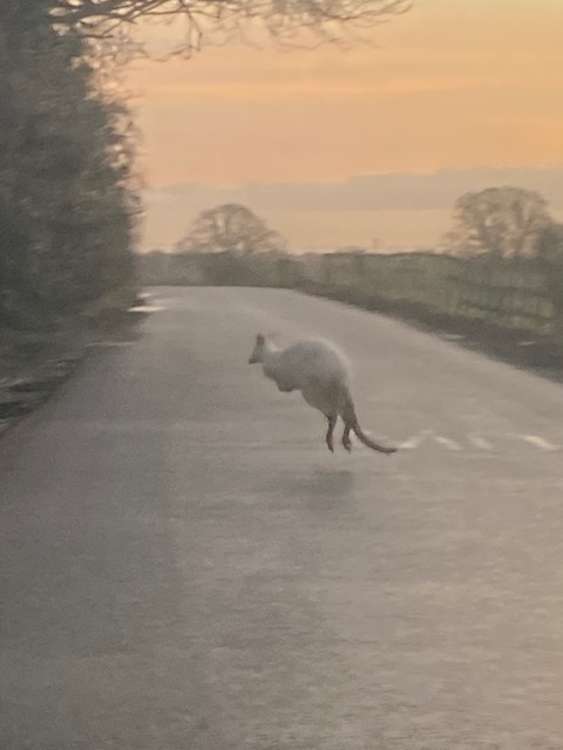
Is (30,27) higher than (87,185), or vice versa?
(30,27)

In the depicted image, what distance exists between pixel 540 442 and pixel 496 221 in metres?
25.3

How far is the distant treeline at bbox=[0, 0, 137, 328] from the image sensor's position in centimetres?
2659

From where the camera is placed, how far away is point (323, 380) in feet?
51.6

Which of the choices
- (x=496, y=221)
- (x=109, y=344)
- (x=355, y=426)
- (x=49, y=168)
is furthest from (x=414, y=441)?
(x=496, y=221)

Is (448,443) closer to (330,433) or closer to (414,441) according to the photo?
(414,441)

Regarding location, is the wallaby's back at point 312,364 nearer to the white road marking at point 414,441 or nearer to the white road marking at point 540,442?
the white road marking at point 414,441

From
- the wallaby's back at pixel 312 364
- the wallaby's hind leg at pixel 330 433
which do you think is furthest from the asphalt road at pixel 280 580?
the wallaby's back at pixel 312 364

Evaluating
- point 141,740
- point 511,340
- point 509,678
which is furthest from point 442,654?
point 511,340

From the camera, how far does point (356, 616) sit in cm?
880

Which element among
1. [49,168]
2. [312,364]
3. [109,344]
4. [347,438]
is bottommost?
[109,344]

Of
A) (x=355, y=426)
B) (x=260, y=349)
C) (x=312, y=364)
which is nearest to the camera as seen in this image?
(x=355, y=426)

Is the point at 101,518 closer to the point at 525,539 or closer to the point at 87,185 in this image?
the point at 525,539

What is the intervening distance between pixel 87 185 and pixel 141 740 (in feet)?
85.7

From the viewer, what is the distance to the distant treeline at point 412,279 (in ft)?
104
